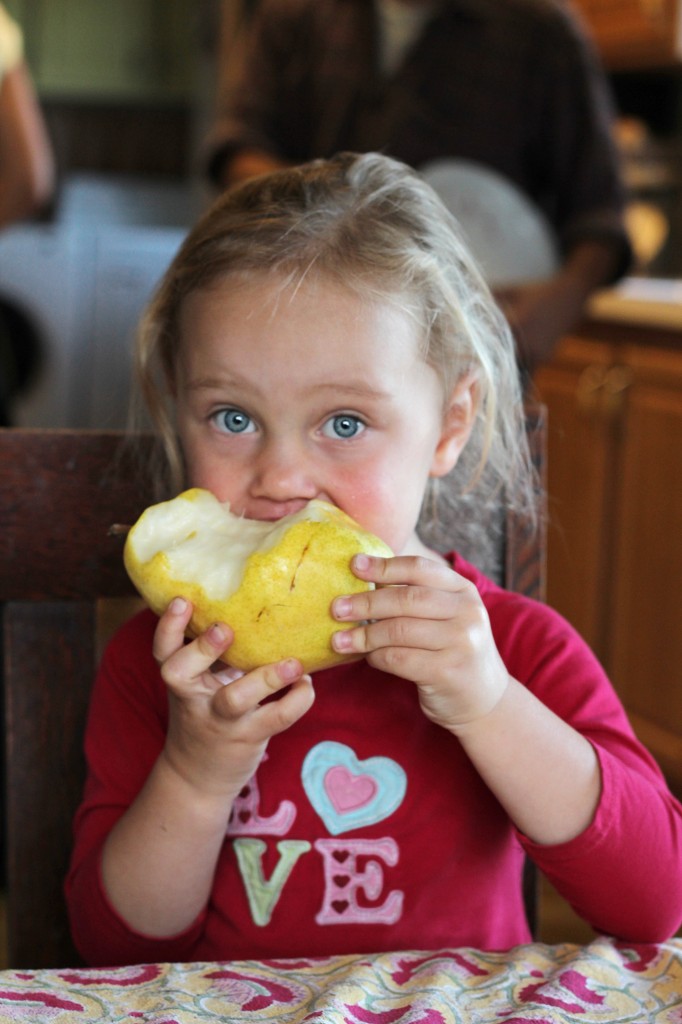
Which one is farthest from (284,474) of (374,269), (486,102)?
(486,102)

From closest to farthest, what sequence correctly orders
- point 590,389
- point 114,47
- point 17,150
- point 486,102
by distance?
1. point 486,102
2. point 17,150
3. point 590,389
4. point 114,47

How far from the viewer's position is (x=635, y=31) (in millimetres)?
3344

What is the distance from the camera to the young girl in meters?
0.77

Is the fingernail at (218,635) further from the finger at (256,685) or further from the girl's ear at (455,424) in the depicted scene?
the girl's ear at (455,424)

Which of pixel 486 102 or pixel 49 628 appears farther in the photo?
pixel 486 102

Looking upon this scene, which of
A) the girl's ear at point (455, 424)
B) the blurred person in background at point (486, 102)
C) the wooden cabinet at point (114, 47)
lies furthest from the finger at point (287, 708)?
the wooden cabinet at point (114, 47)

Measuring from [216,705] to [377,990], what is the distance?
0.18 meters

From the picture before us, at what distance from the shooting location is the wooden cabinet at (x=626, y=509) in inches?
102

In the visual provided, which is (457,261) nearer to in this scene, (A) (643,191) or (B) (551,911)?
(B) (551,911)

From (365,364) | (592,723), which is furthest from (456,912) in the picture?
(365,364)

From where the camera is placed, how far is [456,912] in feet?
2.94

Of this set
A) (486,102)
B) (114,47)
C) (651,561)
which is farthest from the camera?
(114,47)

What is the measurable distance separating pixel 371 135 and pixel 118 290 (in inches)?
40.4

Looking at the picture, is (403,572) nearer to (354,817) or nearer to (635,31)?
(354,817)
